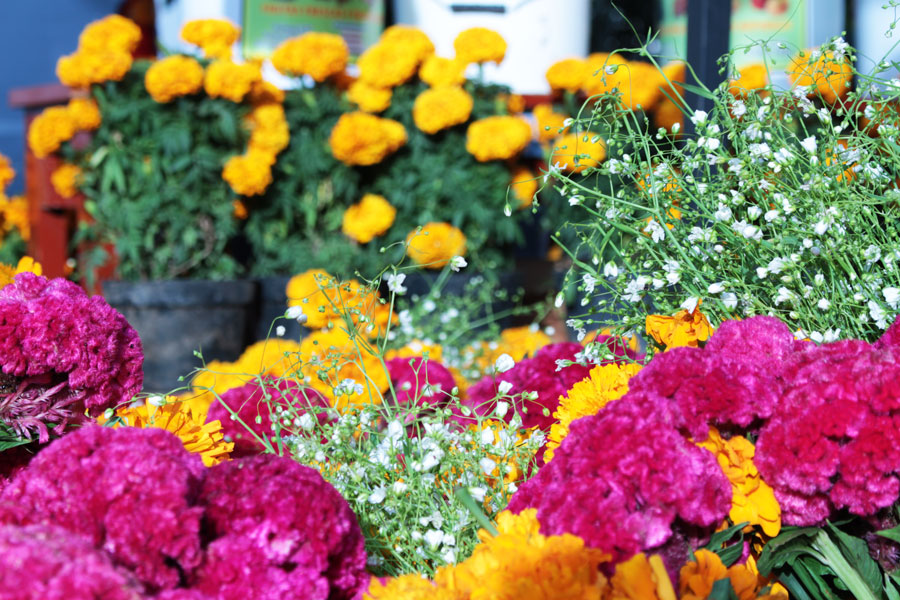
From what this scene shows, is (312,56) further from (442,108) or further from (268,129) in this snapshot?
(442,108)

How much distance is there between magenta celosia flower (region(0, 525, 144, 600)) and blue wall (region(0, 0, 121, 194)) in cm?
478

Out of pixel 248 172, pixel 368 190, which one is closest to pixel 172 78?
pixel 248 172

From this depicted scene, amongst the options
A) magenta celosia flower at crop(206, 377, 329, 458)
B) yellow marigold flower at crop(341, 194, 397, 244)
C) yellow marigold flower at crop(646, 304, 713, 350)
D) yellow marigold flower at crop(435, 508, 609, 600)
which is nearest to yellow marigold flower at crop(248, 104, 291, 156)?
yellow marigold flower at crop(341, 194, 397, 244)

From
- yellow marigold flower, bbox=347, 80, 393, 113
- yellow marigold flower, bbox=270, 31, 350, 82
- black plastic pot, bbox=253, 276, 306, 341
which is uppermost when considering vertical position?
yellow marigold flower, bbox=270, 31, 350, 82

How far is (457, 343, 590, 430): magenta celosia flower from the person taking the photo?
1426mm

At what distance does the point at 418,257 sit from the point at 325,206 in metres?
0.58

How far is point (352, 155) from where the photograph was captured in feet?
11.2

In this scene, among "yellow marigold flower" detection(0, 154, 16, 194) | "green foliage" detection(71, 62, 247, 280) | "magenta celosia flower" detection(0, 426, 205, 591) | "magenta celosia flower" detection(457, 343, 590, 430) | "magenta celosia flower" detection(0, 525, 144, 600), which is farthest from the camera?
"yellow marigold flower" detection(0, 154, 16, 194)

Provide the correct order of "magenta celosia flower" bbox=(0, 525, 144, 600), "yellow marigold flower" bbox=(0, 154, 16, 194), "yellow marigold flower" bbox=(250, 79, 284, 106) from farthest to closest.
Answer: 1. "yellow marigold flower" bbox=(0, 154, 16, 194)
2. "yellow marigold flower" bbox=(250, 79, 284, 106)
3. "magenta celosia flower" bbox=(0, 525, 144, 600)

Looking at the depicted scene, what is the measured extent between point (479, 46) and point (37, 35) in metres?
2.82

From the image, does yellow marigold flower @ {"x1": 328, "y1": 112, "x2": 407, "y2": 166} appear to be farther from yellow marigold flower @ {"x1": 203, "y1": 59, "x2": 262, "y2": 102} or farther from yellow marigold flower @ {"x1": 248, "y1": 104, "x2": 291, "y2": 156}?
yellow marigold flower @ {"x1": 203, "y1": 59, "x2": 262, "y2": 102}

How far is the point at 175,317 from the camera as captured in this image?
3.29 metres

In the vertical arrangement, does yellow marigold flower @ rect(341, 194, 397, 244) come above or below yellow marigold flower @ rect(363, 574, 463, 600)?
below

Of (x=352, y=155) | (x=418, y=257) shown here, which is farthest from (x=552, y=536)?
(x=352, y=155)
